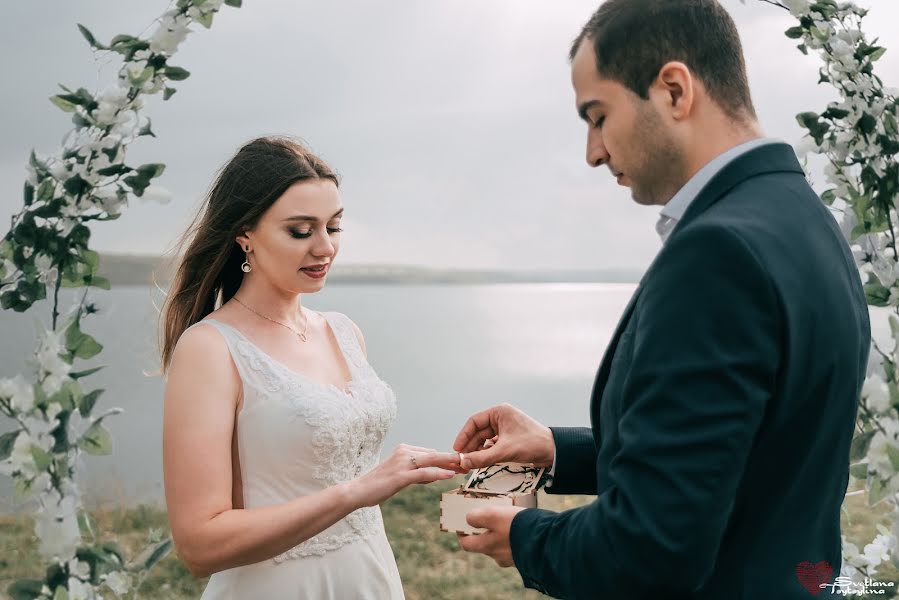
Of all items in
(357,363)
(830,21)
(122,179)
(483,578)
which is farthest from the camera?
(483,578)

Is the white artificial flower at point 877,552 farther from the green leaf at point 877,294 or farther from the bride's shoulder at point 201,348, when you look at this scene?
the bride's shoulder at point 201,348

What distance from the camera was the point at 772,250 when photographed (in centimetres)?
157

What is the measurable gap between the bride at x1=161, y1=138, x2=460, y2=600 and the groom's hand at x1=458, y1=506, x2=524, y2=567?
2.26ft

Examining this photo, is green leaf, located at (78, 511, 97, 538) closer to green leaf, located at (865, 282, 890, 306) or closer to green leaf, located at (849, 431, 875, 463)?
green leaf, located at (849, 431, 875, 463)

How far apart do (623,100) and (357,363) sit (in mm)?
1848

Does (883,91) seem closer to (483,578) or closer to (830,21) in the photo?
(830,21)

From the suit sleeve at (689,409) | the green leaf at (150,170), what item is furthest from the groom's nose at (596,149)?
the green leaf at (150,170)

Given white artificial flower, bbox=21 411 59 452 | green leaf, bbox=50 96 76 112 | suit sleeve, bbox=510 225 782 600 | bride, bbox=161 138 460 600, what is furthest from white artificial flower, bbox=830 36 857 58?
white artificial flower, bbox=21 411 59 452

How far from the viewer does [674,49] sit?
1810 mm

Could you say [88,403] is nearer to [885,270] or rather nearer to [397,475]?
[397,475]

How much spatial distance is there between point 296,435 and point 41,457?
2.63ft

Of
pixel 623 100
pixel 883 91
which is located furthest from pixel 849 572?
pixel 623 100

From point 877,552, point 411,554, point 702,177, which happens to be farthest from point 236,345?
point 411,554

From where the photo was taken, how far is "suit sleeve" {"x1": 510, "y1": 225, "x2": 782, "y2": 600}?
1.50 meters
